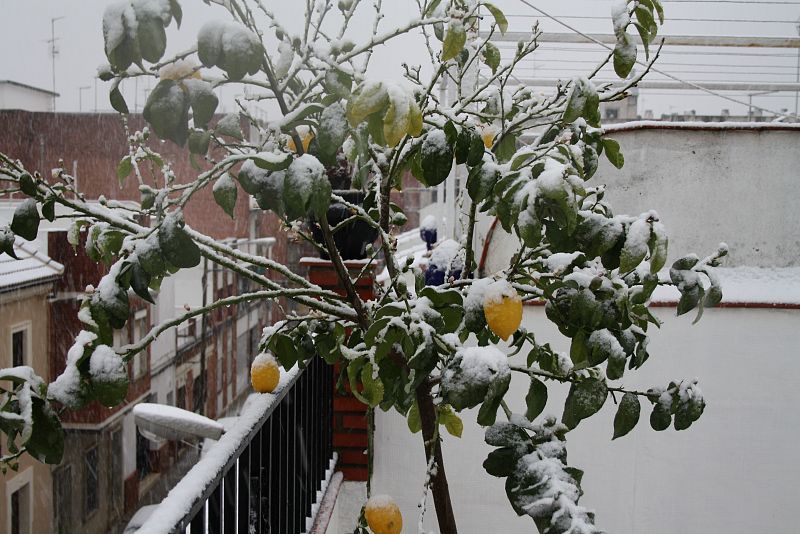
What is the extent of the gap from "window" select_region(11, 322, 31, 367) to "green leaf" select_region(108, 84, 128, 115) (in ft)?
43.9

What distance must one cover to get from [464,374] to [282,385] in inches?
46.5

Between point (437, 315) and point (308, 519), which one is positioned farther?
point (308, 519)

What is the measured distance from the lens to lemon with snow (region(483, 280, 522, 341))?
111 centimetres

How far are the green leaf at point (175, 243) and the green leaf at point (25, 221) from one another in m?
0.23

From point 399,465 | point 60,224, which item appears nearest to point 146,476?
point 60,224

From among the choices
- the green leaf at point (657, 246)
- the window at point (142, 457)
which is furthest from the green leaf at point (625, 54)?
the window at point (142, 457)

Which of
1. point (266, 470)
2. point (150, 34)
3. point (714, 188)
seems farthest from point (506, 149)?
point (714, 188)

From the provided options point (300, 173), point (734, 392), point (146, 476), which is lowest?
point (146, 476)

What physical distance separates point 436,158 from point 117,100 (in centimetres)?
51

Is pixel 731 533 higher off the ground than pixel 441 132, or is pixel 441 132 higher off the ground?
pixel 441 132

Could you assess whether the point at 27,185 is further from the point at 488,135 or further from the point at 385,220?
the point at 488,135

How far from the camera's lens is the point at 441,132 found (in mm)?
1139

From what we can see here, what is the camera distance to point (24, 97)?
794 inches

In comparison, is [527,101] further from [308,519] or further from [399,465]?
[399,465]
